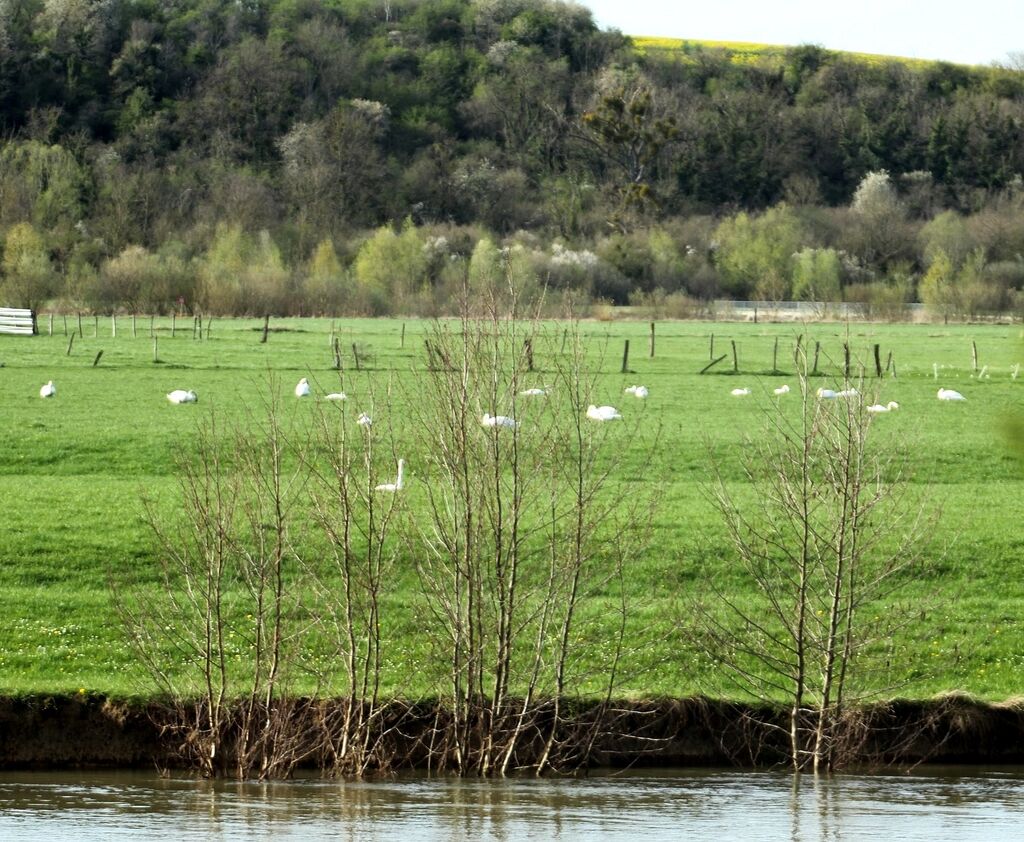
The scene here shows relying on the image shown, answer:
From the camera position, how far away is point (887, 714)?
1939 centimetres

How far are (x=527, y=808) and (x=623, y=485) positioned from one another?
13.7 m

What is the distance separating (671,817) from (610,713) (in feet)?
7.76

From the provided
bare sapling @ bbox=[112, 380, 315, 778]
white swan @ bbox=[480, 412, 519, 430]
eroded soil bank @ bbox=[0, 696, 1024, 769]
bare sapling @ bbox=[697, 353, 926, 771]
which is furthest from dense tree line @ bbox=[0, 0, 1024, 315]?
white swan @ bbox=[480, 412, 519, 430]

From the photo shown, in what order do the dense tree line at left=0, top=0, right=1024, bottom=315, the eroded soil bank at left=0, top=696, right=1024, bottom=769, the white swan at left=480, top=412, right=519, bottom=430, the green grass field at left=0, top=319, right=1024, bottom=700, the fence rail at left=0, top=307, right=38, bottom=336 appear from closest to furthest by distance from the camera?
the white swan at left=480, top=412, right=519, bottom=430 → the eroded soil bank at left=0, top=696, right=1024, bottom=769 → the green grass field at left=0, top=319, right=1024, bottom=700 → the fence rail at left=0, top=307, right=38, bottom=336 → the dense tree line at left=0, top=0, right=1024, bottom=315

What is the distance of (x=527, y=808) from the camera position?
659 inches

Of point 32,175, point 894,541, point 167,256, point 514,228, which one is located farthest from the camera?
point 514,228

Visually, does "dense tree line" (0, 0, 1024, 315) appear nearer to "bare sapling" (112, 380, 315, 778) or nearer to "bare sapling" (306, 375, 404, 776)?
"bare sapling" (112, 380, 315, 778)

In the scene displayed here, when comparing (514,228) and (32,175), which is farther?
(514,228)

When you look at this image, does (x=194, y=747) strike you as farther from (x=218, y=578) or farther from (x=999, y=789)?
(x=999, y=789)

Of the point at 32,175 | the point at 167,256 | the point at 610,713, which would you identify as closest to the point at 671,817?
the point at 610,713

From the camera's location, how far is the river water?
629 inches

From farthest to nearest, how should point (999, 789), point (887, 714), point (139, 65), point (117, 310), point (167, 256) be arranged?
point (139, 65) < point (167, 256) < point (117, 310) < point (887, 714) < point (999, 789)

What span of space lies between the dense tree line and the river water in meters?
87.1

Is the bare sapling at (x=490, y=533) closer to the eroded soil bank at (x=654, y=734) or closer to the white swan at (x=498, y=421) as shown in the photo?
the white swan at (x=498, y=421)
